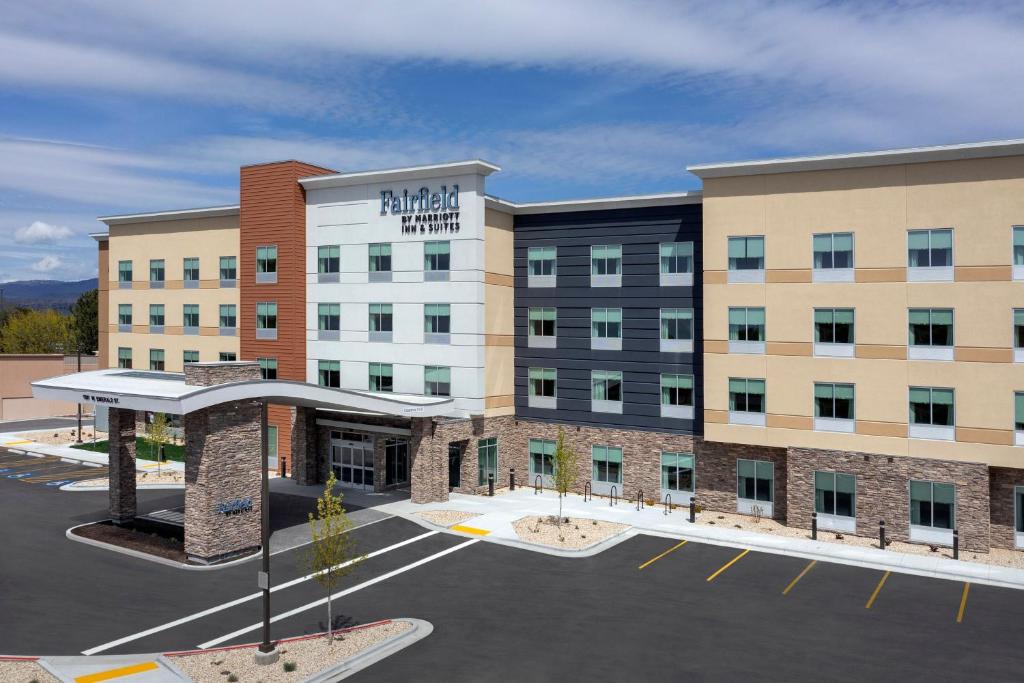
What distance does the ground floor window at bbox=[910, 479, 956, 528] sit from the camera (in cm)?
3162

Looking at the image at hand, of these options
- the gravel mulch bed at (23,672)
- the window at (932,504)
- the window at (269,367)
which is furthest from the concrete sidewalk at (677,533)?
the gravel mulch bed at (23,672)

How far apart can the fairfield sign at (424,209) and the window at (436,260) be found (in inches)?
32.8

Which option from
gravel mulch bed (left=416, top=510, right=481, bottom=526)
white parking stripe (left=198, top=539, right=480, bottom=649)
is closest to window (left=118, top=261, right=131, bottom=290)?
gravel mulch bed (left=416, top=510, right=481, bottom=526)

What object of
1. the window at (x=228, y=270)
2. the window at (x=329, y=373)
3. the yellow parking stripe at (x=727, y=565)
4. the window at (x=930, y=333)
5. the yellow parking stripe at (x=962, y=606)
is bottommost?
the yellow parking stripe at (x=962, y=606)

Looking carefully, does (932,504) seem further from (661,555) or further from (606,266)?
(606,266)

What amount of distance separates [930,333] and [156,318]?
5043 cm

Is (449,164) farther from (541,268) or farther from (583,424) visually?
(583,424)

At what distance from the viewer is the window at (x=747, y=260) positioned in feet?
116

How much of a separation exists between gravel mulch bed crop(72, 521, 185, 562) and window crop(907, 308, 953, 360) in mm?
30251

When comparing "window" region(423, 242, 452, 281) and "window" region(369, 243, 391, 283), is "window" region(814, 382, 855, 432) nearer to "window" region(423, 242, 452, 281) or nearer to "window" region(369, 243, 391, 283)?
"window" region(423, 242, 452, 281)

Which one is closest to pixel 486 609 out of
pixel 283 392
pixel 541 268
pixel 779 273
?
pixel 283 392

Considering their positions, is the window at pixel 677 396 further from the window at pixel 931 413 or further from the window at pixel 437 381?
the window at pixel 437 381

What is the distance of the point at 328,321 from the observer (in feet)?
148

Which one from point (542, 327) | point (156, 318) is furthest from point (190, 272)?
point (542, 327)
